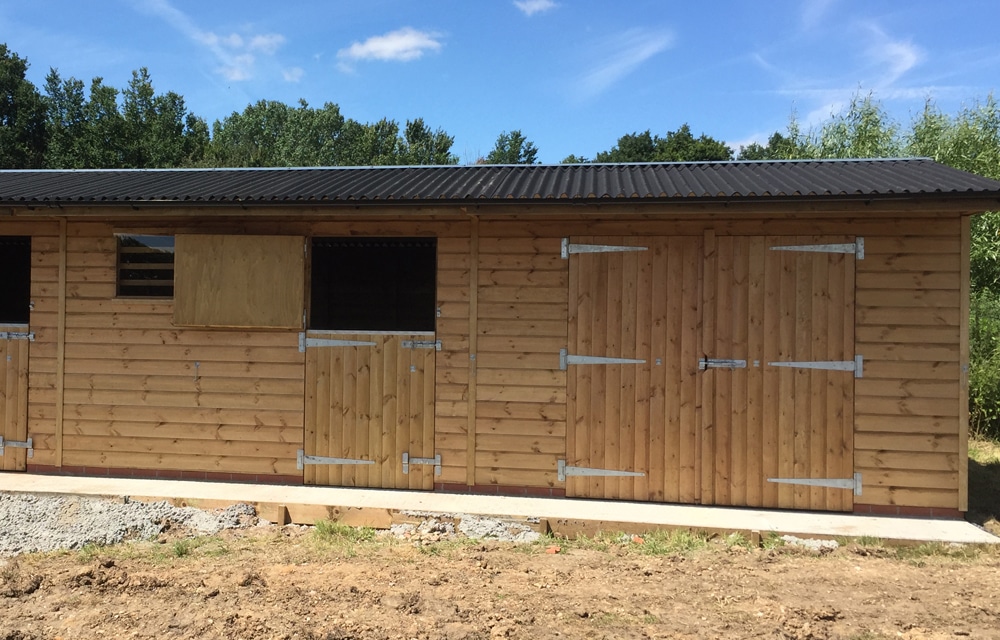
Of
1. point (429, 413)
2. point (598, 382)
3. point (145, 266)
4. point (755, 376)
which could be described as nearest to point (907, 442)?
point (755, 376)

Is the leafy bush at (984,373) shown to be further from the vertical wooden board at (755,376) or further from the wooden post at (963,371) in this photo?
the vertical wooden board at (755,376)

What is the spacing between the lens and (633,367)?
5.16 m

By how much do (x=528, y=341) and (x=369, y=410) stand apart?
56.2 inches

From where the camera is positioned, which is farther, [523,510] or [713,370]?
[713,370]

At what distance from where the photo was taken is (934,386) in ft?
15.9

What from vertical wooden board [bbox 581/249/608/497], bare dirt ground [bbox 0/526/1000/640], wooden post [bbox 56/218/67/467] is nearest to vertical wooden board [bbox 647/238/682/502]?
vertical wooden board [bbox 581/249/608/497]

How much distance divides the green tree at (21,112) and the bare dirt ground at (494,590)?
3166 cm

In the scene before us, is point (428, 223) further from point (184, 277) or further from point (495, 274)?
point (184, 277)

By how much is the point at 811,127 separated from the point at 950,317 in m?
11.0

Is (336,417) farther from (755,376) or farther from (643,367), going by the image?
(755,376)

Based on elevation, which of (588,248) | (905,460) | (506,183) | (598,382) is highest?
(506,183)

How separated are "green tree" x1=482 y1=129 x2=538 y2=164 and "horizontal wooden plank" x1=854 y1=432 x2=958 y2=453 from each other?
3729 cm

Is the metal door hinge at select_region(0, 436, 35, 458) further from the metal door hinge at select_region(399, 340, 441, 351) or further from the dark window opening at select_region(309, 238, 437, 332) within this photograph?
the metal door hinge at select_region(399, 340, 441, 351)

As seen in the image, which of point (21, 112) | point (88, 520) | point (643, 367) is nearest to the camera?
point (88, 520)
